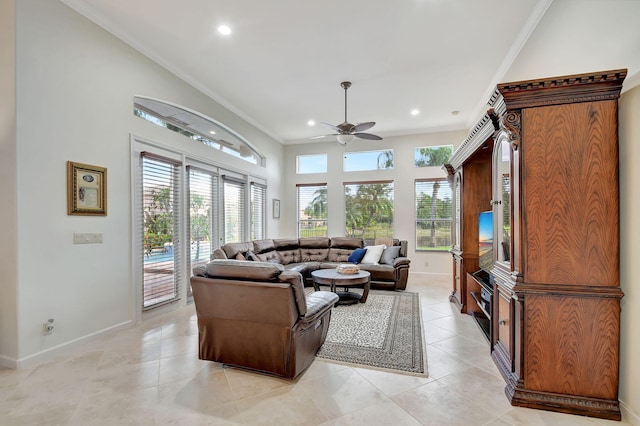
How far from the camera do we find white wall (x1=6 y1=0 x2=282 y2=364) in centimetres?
261

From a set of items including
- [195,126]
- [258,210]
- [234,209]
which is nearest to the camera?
[195,126]

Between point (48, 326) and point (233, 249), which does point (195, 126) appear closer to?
point (233, 249)

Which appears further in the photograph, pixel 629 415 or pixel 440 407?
pixel 440 407

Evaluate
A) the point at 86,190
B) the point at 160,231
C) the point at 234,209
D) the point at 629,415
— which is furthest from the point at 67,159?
the point at 629,415

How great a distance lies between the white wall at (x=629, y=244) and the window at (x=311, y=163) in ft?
20.1

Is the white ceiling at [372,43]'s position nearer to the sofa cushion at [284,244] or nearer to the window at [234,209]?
the window at [234,209]

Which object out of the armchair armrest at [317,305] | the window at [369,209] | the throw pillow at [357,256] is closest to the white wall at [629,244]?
the armchair armrest at [317,305]

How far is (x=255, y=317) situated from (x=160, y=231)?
247cm

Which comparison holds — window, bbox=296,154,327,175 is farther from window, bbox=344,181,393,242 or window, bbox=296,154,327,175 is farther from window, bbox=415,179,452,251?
window, bbox=415,179,452,251

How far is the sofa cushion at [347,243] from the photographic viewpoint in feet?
21.0

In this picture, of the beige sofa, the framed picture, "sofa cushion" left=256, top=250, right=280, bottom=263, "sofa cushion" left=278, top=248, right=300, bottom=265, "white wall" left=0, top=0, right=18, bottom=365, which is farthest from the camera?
"sofa cushion" left=278, top=248, right=300, bottom=265

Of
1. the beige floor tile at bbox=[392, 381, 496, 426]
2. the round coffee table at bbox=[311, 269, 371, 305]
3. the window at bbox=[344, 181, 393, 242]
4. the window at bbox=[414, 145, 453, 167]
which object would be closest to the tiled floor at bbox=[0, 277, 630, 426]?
the beige floor tile at bbox=[392, 381, 496, 426]

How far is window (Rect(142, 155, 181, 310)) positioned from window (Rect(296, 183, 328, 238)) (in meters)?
3.88

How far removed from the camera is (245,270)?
2346 millimetres
